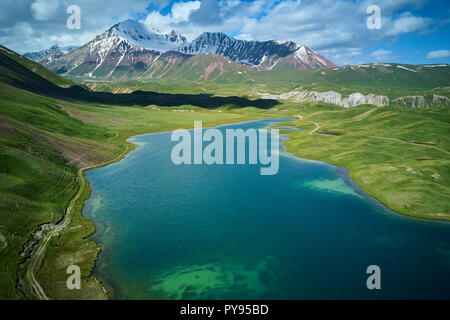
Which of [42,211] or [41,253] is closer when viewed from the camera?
[41,253]

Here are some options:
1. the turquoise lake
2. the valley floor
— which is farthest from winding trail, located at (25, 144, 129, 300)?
the turquoise lake

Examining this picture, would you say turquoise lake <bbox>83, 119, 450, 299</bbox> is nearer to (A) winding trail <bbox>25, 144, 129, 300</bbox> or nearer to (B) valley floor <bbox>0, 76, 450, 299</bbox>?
(A) winding trail <bbox>25, 144, 129, 300</bbox>

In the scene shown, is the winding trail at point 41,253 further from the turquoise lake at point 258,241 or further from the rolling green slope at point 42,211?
the turquoise lake at point 258,241

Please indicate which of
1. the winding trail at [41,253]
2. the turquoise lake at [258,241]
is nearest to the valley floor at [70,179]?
the winding trail at [41,253]

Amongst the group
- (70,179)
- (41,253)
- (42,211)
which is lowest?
(41,253)

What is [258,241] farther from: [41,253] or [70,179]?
[70,179]

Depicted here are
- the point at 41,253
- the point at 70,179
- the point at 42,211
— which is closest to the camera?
the point at 41,253

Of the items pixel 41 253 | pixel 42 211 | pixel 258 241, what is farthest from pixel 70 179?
pixel 258 241

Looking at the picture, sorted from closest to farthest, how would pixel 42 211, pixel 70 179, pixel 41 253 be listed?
pixel 41 253
pixel 42 211
pixel 70 179
